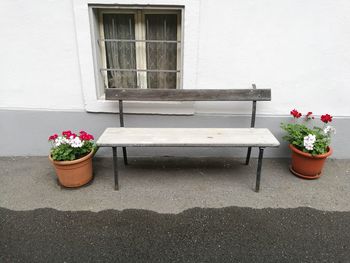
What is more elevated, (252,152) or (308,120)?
(308,120)

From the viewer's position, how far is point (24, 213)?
2680 millimetres

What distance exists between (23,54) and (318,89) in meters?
3.56

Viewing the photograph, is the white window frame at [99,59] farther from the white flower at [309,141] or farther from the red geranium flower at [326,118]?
the red geranium flower at [326,118]

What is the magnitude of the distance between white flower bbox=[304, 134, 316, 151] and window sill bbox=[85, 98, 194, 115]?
1352mm

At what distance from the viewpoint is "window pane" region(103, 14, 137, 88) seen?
11.0ft

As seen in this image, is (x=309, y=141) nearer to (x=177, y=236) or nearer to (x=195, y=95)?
(x=195, y=95)

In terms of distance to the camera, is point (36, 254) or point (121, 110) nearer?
point (36, 254)

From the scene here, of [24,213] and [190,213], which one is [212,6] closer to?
[190,213]

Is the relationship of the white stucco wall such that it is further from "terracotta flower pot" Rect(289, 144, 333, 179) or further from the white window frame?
"terracotta flower pot" Rect(289, 144, 333, 179)

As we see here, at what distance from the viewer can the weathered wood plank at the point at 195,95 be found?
3.21 m

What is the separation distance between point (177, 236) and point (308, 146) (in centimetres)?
179

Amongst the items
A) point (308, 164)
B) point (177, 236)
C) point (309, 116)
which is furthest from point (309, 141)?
point (177, 236)

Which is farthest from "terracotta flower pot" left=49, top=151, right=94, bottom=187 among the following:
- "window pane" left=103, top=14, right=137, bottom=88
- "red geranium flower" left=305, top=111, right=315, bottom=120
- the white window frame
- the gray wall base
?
"red geranium flower" left=305, top=111, right=315, bottom=120

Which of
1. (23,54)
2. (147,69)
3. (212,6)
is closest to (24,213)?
(23,54)
